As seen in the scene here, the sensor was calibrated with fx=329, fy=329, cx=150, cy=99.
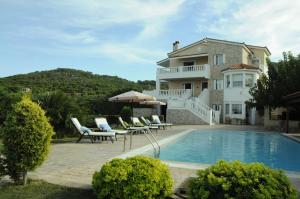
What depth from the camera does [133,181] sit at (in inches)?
193

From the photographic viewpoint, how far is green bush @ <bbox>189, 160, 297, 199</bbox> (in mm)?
4027

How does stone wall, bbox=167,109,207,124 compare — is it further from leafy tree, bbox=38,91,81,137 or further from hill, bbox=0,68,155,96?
leafy tree, bbox=38,91,81,137

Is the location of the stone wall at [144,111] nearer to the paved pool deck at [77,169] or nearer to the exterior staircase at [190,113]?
the exterior staircase at [190,113]

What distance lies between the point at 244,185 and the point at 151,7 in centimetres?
1237

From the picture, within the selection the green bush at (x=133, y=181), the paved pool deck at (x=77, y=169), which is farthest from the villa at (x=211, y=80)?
the green bush at (x=133, y=181)

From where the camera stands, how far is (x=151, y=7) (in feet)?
49.9

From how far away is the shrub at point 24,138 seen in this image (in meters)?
5.66

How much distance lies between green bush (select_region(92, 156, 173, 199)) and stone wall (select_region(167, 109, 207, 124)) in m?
28.2

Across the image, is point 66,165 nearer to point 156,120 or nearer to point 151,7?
point 151,7

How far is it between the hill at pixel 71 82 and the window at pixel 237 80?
13.2 metres

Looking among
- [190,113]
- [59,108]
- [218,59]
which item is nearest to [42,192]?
[59,108]

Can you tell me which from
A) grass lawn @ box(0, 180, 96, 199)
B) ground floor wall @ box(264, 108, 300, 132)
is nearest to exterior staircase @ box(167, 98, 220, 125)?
ground floor wall @ box(264, 108, 300, 132)

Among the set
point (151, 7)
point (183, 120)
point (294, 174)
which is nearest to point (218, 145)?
point (151, 7)

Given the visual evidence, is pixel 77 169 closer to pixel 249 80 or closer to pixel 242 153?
pixel 242 153
